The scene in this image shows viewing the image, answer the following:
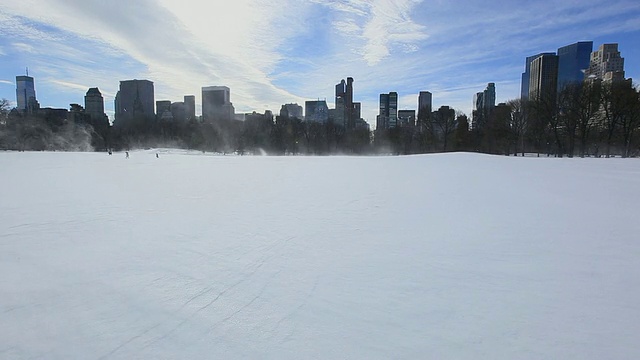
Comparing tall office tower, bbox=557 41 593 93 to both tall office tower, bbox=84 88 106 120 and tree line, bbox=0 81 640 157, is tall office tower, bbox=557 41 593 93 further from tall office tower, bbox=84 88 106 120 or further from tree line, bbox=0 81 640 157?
tall office tower, bbox=84 88 106 120

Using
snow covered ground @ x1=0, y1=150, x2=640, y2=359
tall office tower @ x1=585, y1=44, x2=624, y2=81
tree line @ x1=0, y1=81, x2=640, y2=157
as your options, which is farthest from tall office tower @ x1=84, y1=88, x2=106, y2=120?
tall office tower @ x1=585, y1=44, x2=624, y2=81

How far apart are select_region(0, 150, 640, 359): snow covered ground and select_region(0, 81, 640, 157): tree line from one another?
151 feet

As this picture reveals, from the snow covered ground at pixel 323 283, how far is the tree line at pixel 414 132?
46152 millimetres

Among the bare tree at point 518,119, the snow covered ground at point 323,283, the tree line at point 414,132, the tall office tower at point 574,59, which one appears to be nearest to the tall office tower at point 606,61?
the tall office tower at point 574,59

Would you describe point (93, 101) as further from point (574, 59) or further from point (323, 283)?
point (574, 59)

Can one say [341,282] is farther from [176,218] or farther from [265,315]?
[176,218]

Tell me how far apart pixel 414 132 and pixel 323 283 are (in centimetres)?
6993

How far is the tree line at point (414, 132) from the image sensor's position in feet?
142

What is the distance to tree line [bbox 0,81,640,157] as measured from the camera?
43188 millimetres

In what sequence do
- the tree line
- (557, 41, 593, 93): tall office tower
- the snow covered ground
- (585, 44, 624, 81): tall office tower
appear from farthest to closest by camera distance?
(557, 41, 593, 93): tall office tower
(585, 44, 624, 81): tall office tower
the tree line
the snow covered ground

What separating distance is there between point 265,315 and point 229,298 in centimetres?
63

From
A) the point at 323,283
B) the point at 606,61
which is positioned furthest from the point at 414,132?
the point at 323,283

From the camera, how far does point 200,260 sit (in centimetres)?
513

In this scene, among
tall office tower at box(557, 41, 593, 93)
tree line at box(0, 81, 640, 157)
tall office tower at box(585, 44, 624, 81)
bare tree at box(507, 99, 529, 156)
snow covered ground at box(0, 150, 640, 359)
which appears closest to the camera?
snow covered ground at box(0, 150, 640, 359)
